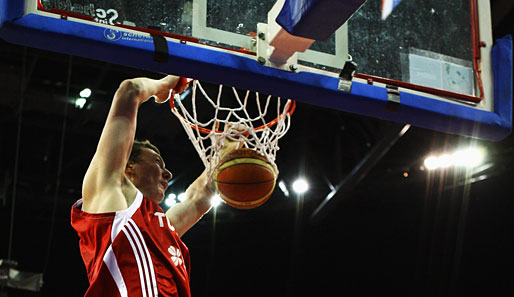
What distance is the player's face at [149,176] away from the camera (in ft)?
8.91

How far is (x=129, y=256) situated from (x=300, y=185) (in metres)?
4.40

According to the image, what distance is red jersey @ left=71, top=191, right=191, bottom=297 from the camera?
86.9 inches

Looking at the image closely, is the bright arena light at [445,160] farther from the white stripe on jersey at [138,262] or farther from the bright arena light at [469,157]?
the white stripe on jersey at [138,262]

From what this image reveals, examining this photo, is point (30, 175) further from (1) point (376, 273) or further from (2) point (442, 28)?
(2) point (442, 28)

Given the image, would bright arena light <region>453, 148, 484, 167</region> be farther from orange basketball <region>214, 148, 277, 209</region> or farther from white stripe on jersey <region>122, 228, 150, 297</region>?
white stripe on jersey <region>122, 228, 150, 297</region>

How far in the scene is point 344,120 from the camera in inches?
242

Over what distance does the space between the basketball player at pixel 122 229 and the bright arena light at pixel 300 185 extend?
159 inches

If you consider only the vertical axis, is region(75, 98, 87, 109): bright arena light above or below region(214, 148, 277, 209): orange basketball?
above

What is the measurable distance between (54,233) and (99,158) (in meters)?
5.45

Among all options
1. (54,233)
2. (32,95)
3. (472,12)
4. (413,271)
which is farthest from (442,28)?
(54,233)

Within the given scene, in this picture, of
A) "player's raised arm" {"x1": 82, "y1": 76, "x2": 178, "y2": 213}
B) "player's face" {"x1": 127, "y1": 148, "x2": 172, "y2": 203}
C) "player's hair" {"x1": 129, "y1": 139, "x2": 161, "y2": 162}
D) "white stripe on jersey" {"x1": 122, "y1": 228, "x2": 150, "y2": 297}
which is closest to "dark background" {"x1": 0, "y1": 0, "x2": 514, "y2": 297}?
"player's hair" {"x1": 129, "y1": 139, "x2": 161, "y2": 162}

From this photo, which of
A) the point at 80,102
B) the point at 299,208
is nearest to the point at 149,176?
the point at 80,102

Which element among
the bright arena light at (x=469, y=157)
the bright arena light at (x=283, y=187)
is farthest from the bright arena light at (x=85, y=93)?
the bright arena light at (x=469, y=157)

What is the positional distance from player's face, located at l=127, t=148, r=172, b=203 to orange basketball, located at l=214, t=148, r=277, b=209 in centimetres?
→ 24
